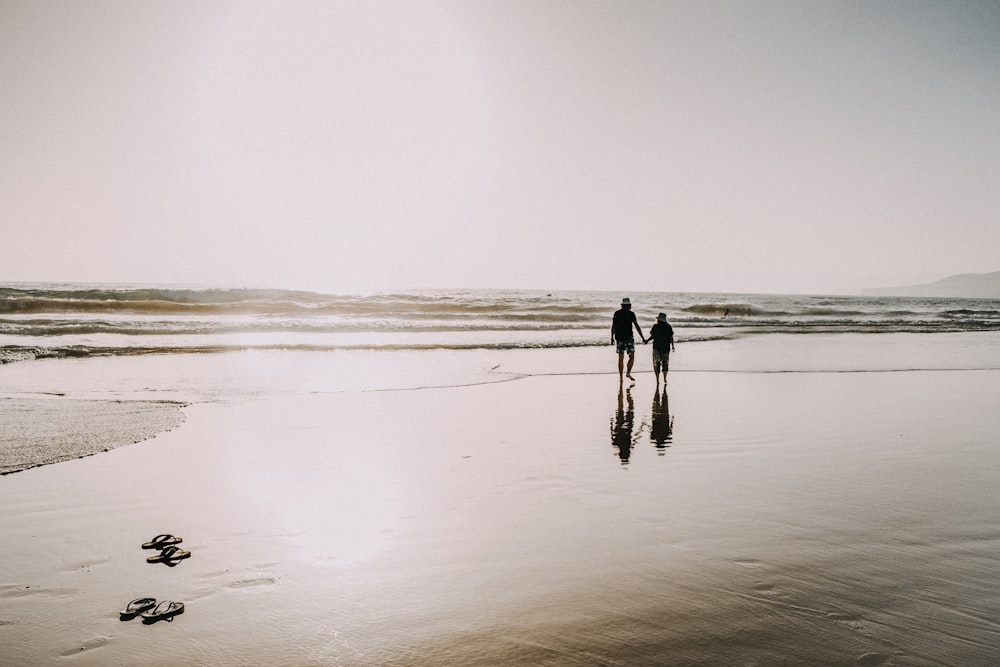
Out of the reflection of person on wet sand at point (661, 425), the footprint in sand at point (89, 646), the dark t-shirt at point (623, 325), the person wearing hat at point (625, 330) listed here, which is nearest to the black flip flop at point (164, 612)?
the footprint in sand at point (89, 646)

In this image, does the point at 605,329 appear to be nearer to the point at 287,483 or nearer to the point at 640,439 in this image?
the point at 640,439

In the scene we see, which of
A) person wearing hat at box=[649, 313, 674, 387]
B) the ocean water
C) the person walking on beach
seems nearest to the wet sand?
person wearing hat at box=[649, 313, 674, 387]

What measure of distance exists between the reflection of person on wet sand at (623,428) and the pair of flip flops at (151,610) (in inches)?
194

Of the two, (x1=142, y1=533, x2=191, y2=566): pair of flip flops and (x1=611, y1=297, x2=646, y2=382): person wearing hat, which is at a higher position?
(x1=611, y1=297, x2=646, y2=382): person wearing hat

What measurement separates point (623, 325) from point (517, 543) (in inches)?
452

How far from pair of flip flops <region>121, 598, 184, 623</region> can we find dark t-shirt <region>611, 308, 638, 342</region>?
42.4 feet

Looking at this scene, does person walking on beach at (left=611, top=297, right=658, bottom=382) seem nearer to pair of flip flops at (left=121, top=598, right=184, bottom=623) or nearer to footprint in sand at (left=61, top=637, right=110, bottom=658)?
pair of flip flops at (left=121, top=598, right=184, bottom=623)

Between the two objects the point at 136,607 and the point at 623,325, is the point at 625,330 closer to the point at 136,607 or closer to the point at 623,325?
the point at 623,325

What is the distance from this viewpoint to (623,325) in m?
15.5

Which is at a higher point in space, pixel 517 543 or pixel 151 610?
pixel 151 610

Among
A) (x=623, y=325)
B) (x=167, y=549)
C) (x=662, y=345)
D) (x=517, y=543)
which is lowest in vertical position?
(x=517, y=543)

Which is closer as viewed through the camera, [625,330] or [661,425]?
[661,425]

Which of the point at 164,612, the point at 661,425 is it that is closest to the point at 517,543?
the point at 164,612

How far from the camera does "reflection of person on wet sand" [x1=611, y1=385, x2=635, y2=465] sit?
761cm
